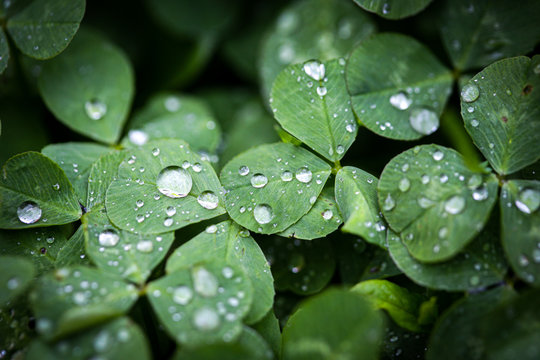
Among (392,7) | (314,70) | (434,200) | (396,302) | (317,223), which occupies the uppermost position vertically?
(392,7)

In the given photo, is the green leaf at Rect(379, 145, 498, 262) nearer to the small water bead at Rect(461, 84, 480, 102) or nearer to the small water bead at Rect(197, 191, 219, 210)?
the small water bead at Rect(461, 84, 480, 102)

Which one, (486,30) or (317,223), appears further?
(486,30)

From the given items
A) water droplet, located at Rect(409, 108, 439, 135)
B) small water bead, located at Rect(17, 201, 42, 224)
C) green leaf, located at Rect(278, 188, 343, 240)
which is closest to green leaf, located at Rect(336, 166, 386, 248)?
green leaf, located at Rect(278, 188, 343, 240)

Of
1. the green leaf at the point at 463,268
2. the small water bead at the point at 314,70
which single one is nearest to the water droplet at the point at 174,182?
the small water bead at the point at 314,70

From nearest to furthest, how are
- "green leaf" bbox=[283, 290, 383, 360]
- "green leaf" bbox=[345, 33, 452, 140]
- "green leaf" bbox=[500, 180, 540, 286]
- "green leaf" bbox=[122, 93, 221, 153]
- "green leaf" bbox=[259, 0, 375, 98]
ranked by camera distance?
"green leaf" bbox=[283, 290, 383, 360]
"green leaf" bbox=[500, 180, 540, 286]
"green leaf" bbox=[345, 33, 452, 140]
"green leaf" bbox=[122, 93, 221, 153]
"green leaf" bbox=[259, 0, 375, 98]

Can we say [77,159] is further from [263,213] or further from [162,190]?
[263,213]

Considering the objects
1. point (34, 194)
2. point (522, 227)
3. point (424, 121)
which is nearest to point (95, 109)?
point (34, 194)
